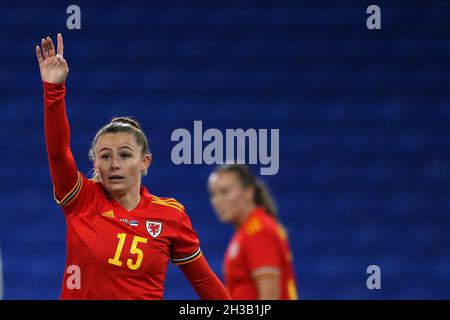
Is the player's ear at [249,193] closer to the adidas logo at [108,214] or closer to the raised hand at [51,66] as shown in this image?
the adidas logo at [108,214]

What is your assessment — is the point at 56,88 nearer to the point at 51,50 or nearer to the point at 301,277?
the point at 51,50

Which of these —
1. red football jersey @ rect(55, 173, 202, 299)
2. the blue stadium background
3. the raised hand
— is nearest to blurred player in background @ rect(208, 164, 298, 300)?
red football jersey @ rect(55, 173, 202, 299)

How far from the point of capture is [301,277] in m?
5.81

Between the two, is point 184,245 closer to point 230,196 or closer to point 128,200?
point 128,200

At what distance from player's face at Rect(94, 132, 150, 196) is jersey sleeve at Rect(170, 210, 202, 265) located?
25 centimetres

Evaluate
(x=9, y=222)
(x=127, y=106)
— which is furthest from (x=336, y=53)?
(x=9, y=222)

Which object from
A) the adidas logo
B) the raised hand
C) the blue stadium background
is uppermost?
the blue stadium background

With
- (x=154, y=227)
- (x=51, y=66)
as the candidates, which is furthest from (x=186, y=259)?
(x=51, y=66)

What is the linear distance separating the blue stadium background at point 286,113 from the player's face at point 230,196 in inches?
111

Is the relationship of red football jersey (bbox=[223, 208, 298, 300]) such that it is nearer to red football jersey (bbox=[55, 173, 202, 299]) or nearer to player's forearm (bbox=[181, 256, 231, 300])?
red football jersey (bbox=[55, 173, 202, 299])

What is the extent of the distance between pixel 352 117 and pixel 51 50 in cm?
295

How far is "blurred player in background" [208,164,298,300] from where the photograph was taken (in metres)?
2.82

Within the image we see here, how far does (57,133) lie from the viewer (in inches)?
130

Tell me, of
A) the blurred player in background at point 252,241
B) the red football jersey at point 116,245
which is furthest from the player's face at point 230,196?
the red football jersey at point 116,245
